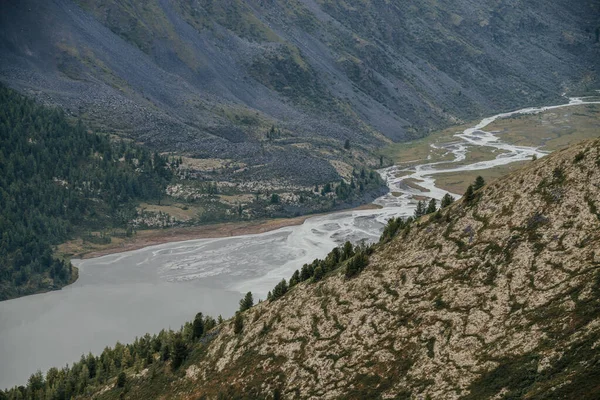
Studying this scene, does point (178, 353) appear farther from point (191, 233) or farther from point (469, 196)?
point (191, 233)

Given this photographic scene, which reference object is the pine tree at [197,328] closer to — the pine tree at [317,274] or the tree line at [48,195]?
the pine tree at [317,274]

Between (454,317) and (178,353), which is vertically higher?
(454,317)

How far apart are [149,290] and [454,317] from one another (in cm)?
8746

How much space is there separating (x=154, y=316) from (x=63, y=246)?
5203 centimetres

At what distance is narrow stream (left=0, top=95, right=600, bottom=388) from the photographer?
114312mm

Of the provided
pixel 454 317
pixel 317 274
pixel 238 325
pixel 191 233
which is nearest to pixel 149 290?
pixel 191 233

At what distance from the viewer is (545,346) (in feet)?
173

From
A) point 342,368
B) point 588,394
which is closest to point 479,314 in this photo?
point 342,368

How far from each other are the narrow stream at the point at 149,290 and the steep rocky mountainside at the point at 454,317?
3404 cm

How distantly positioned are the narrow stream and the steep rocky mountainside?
112ft

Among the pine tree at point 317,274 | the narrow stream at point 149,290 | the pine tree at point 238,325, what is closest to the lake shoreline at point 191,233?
the narrow stream at point 149,290

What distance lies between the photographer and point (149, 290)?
13900 centimetres

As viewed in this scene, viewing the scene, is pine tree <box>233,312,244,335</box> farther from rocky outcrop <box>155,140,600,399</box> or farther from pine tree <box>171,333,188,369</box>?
pine tree <box>171,333,188,369</box>

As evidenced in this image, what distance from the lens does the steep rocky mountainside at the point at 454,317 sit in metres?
53.5
